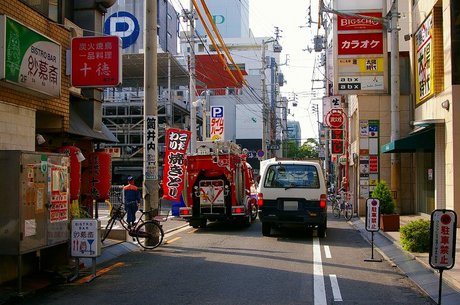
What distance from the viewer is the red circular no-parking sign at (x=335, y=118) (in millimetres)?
29344

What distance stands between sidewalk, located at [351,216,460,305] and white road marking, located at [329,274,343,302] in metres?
1.35

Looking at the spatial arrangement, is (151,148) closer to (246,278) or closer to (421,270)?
(246,278)

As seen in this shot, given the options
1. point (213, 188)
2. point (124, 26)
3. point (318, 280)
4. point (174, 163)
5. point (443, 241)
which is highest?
point (124, 26)

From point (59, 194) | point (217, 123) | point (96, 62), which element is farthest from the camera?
point (217, 123)

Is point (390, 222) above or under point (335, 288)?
above

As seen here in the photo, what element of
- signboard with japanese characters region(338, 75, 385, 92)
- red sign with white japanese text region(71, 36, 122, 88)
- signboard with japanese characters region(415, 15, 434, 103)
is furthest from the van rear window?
signboard with japanese characters region(338, 75, 385, 92)

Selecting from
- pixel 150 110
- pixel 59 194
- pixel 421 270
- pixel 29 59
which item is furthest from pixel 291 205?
pixel 29 59

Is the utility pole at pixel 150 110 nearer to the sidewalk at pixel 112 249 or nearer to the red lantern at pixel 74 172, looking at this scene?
the sidewalk at pixel 112 249

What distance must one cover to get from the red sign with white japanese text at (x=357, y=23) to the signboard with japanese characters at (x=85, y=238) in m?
14.1

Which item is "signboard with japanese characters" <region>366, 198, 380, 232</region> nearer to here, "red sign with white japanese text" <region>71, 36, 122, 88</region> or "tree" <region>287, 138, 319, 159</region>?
"red sign with white japanese text" <region>71, 36, 122, 88</region>

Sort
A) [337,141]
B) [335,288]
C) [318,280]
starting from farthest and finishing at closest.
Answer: [337,141], [318,280], [335,288]

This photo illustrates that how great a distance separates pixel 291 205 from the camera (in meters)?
14.8

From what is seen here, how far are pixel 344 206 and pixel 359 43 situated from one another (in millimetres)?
7244

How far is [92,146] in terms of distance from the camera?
14.8m
